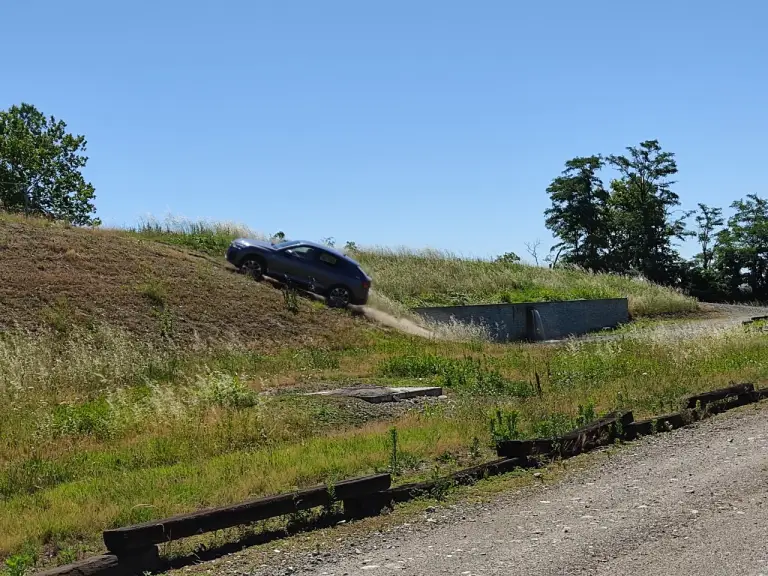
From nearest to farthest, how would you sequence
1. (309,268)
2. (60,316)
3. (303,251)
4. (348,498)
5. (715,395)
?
(348,498) → (715,395) → (60,316) → (309,268) → (303,251)

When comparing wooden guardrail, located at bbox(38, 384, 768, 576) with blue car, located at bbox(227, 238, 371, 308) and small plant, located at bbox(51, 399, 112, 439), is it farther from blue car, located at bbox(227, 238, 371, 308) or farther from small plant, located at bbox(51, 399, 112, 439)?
blue car, located at bbox(227, 238, 371, 308)

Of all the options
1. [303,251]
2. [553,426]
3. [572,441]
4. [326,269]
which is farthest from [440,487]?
[303,251]

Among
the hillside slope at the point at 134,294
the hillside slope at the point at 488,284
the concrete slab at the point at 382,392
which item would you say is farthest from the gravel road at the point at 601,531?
the hillside slope at the point at 488,284

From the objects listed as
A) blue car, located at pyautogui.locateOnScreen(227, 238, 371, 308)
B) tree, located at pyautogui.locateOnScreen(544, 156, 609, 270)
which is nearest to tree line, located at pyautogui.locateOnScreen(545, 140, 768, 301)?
tree, located at pyautogui.locateOnScreen(544, 156, 609, 270)

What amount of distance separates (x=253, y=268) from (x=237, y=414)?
16.1 m

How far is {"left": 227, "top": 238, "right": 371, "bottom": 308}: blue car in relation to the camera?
27.3m

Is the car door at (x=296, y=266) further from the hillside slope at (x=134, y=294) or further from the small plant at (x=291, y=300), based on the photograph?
the small plant at (x=291, y=300)

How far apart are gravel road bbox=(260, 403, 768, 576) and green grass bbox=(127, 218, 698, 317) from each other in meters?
21.9

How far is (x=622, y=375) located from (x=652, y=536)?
993cm

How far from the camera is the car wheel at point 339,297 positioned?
88.6 ft

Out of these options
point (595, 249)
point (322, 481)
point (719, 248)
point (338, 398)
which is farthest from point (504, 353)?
point (595, 249)

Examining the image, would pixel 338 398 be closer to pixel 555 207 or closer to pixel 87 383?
pixel 87 383

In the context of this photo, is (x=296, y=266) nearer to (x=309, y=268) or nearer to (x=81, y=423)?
(x=309, y=268)

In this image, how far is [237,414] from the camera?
37.7 feet
